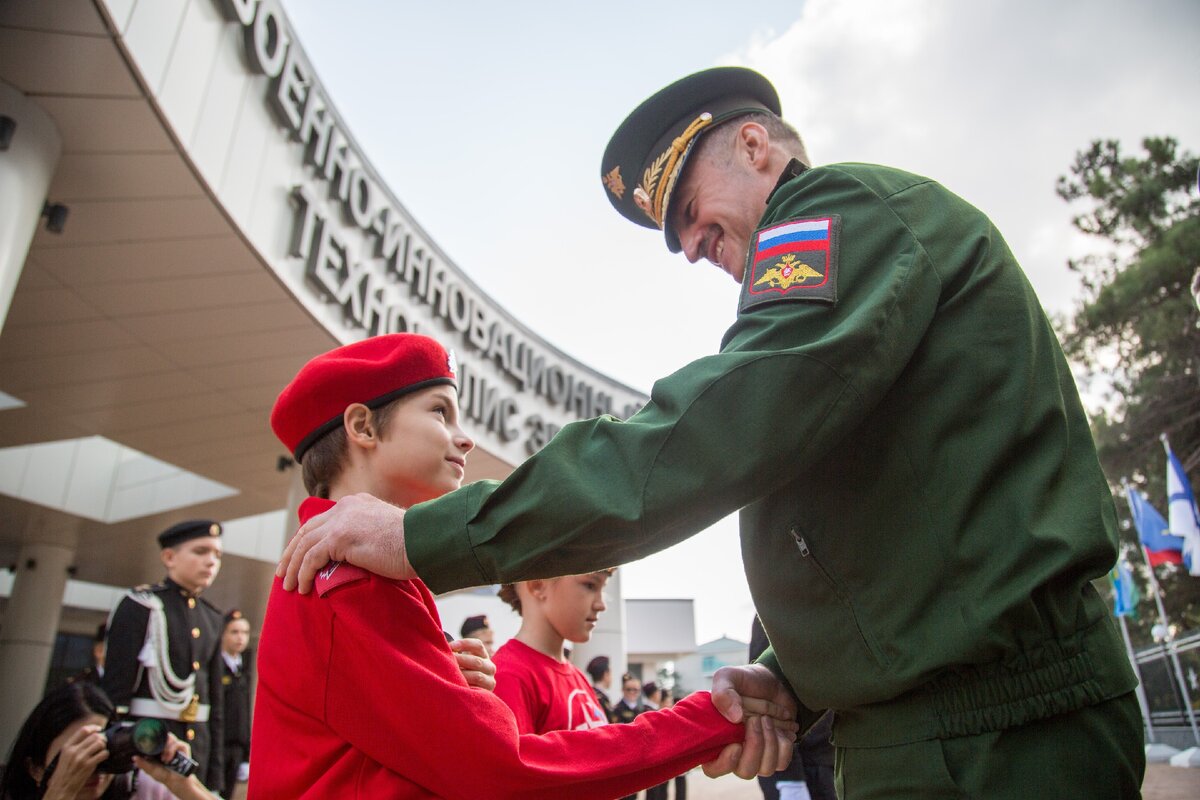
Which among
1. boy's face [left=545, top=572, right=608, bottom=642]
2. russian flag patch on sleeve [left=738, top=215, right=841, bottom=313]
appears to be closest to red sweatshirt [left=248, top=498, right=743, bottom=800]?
russian flag patch on sleeve [left=738, top=215, right=841, bottom=313]

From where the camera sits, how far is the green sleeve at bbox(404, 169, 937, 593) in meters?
1.07

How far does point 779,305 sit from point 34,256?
6489 millimetres

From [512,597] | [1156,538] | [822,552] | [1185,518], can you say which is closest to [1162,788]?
[1185,518]

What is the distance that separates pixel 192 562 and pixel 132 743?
2.31 metres

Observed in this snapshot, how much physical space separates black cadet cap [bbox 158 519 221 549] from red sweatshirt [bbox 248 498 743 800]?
12.5ft

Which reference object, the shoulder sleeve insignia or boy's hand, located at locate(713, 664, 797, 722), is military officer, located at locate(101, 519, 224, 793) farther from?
boy's hand, located at locate(713, 664, 797, 722)

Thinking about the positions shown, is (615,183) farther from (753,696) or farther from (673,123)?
(753,696)

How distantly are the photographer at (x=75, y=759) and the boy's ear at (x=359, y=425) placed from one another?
1.65 m

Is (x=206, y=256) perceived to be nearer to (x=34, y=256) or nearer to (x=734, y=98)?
(x=34, y=256)

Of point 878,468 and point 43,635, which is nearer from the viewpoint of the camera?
point 878,468

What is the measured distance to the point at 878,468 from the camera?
117cm

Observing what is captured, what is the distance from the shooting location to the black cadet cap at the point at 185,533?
15.6 ft

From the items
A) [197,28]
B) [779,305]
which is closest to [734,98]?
[779,305]

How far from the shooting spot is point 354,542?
1.22 metres
